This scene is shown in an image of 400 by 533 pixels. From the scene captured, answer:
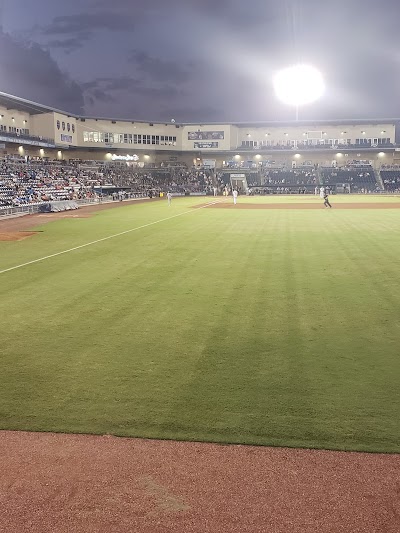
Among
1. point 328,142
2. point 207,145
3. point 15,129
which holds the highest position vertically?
point 15,129

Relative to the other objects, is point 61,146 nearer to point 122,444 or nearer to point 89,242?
point 89,242

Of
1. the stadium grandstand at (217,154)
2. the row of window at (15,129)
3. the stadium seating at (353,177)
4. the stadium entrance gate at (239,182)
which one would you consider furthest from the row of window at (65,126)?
the stadium seating at (353,177)

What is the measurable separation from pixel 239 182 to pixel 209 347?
8116cm

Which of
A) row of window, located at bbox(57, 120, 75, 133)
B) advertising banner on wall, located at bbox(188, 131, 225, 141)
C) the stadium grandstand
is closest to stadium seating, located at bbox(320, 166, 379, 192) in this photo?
the stadium grandstand

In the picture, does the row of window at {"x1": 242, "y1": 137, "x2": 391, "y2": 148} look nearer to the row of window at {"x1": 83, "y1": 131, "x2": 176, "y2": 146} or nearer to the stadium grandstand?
the stadium grandstand

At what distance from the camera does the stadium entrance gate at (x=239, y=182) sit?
279 feet

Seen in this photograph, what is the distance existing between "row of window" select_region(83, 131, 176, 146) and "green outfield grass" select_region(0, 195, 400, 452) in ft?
234

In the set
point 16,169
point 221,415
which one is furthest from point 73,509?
point 16,169

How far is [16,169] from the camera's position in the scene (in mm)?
56438

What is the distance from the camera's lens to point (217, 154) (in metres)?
94.2

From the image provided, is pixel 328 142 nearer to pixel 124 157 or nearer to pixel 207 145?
pixel 207 145

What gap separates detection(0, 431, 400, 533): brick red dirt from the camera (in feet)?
13.7

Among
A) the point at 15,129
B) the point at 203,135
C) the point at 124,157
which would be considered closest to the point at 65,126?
the point at 15,129

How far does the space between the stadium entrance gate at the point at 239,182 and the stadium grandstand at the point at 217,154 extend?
19cm
